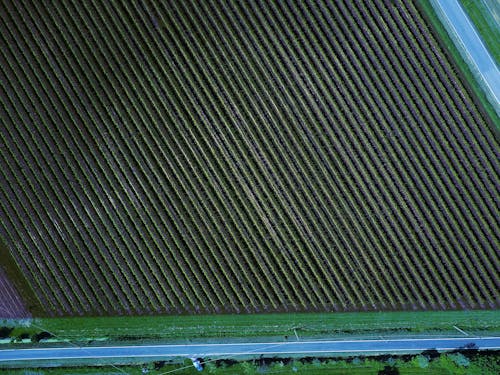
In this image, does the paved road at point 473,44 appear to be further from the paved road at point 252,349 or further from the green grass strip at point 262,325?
the paved road at point 252,349

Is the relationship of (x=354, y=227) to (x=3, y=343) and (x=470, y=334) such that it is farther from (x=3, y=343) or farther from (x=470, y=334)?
(x=3, y=343)

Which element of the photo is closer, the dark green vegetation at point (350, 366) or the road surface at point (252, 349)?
the dark green vegetation at point (350, 366)

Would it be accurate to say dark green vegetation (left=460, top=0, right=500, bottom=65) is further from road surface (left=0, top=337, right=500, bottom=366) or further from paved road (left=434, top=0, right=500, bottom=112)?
road surface (left=0, top=337, right=500, bottom=366)

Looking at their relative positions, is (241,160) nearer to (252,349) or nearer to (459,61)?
(252,349)

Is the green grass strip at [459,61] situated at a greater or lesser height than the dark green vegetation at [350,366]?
greater

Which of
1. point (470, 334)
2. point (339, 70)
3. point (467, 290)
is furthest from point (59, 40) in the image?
point (470, 334)

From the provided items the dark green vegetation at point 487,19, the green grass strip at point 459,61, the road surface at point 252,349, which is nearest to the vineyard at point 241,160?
the green grass strip at point 459,61

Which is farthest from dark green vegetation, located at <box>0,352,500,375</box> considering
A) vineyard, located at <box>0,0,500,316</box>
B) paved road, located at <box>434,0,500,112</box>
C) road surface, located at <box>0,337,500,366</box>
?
paved road, located at <box>434,0,500,112</box>
